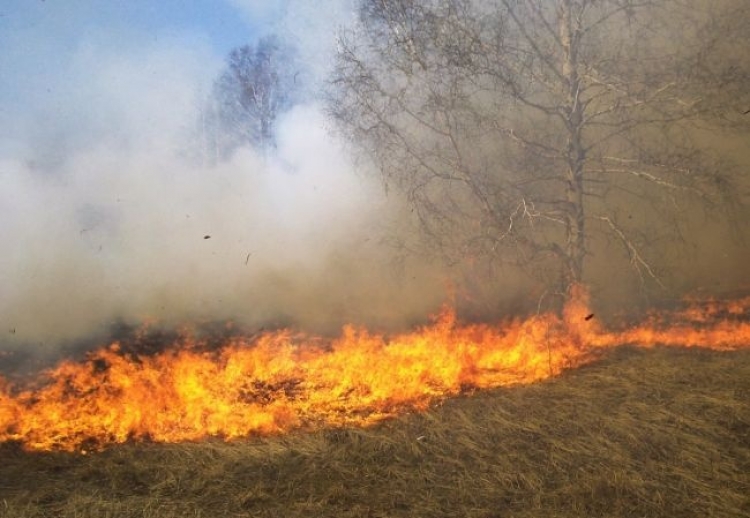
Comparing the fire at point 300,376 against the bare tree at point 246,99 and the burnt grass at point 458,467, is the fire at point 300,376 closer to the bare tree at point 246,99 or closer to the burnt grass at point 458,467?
the burnt grass at point 458,467

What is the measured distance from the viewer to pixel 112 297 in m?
7.95

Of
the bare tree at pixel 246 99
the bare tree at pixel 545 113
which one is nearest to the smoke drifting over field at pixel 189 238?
the bare tree at pixel 545 113

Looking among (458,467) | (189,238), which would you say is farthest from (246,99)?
(458,467)

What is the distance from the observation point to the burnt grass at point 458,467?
3.58 metres

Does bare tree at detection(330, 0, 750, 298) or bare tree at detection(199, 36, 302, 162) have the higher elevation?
bare tree at detection(199, 36, 302, 162)

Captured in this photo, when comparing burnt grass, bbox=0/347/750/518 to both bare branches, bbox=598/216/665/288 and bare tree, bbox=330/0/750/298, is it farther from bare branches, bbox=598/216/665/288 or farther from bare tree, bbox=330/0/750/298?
bare tree, bbox=330/0/750/298

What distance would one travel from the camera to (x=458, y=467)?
412cm

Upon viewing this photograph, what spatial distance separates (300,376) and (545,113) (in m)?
5.22

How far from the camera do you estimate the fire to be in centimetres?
491

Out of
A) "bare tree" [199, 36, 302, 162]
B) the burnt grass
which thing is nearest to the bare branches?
the burnt grass

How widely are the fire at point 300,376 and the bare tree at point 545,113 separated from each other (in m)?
1.10

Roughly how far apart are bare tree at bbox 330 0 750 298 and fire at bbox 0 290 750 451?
1104 mm

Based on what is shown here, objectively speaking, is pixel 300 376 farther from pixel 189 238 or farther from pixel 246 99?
pixel 246 99

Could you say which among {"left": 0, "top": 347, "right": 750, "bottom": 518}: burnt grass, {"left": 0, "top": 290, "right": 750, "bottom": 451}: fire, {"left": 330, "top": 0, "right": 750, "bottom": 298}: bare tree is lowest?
{"left": 0, "top": 347, "right": 750, "bottom": 518}: burnt grass
